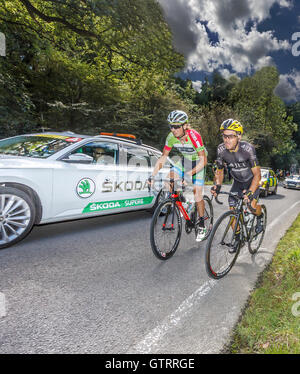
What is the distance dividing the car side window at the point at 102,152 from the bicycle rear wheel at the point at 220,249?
8.97 ft

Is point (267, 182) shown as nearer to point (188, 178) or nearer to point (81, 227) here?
point (188, 178)

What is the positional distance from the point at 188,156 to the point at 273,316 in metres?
2.77

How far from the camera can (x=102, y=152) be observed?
16.4 feet

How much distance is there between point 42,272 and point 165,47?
11.1m

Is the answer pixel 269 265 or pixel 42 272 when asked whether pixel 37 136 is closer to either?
pixel 42 272

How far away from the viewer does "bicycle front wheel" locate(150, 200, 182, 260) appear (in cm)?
361

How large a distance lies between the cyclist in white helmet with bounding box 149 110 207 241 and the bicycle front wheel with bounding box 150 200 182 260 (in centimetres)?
52

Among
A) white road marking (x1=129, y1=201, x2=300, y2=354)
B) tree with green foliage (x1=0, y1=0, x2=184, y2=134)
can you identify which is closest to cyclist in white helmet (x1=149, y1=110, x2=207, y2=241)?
white road marking (x1=129, y1=201, x2=300, y2=354)

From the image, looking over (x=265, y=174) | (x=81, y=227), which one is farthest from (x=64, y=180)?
(x=265, y=174)

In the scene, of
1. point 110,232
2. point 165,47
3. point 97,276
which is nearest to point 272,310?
point 97,276

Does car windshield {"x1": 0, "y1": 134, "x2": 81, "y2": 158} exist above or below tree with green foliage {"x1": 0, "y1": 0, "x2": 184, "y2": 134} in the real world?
below

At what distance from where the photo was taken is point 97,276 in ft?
10.1

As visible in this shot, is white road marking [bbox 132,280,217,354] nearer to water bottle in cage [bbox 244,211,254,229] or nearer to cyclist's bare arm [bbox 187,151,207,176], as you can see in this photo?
water bottle in cage [bbox 244,211,254,229]
